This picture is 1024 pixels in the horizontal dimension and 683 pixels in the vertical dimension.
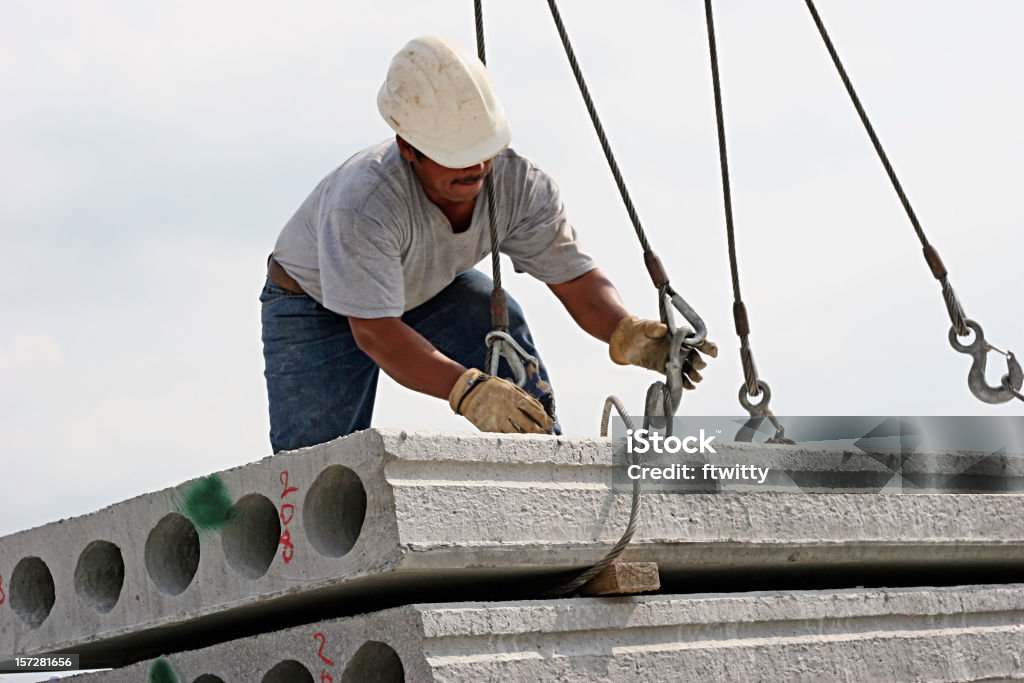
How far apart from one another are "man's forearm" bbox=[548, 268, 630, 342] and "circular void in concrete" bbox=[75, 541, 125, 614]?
1871 millimetres

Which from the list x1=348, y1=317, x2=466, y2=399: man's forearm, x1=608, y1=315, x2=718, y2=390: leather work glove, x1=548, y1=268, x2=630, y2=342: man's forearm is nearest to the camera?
x1=348, y1=317, x2=466, y2=399: man's forearm

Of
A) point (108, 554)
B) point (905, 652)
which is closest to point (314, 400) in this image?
point (108, 554)

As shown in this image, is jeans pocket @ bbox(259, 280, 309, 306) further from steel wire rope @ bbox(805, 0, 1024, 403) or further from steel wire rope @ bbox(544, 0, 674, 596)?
steel wire rope @ bbox(805, 0, 1024, 403)

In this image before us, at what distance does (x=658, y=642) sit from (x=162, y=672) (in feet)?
4.07

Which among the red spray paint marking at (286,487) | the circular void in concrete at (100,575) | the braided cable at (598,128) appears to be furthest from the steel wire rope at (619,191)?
the circular void in concrete at (100,575)

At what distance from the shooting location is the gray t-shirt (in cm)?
428

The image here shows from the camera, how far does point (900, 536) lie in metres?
3.66

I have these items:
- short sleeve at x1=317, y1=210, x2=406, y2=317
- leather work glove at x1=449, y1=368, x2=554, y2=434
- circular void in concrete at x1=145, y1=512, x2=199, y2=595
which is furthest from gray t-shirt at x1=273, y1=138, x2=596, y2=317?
circular void in concrete at x1=145, y1=512, x2=199, y2=595

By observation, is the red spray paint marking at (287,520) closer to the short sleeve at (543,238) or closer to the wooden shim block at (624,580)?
the wooden shim block at (624,580)

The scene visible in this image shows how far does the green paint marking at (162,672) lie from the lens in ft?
11.3

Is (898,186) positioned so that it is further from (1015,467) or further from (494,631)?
(494,631)

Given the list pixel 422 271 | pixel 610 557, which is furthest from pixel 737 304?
pixel 610 557

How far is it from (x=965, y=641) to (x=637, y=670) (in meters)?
1.07

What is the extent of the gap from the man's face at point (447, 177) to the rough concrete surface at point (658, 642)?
5.41 ft
